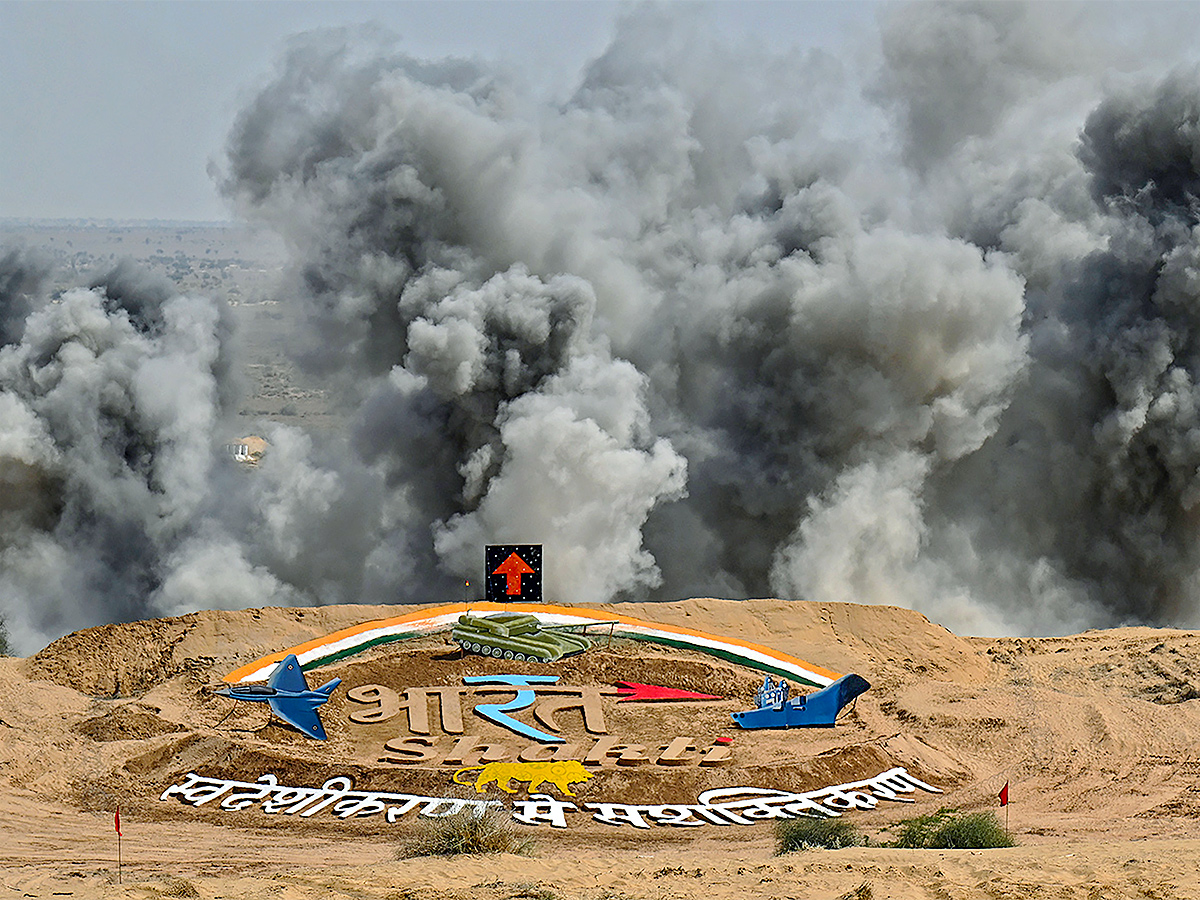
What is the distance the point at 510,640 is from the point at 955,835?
37.2ft

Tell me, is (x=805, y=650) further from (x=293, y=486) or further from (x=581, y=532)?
(x=293, y=486)

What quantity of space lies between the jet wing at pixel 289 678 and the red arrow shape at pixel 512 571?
5.79 meters

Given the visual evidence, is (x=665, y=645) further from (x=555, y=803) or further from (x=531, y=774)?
(x=555, y=803)

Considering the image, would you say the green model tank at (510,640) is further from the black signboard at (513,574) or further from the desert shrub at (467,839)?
the desert shrub at (467,839)

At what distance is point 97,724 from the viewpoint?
77.9 ft

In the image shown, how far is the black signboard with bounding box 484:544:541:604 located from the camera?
2834 centimetres

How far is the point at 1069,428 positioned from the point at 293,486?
23169mm

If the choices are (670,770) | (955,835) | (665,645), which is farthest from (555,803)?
(665,645)

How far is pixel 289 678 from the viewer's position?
76.4ft

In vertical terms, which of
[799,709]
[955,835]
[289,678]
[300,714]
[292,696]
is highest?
[289,678]

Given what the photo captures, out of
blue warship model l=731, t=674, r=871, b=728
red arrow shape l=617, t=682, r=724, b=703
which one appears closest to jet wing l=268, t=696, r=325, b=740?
red arrow shape l=617, t=682, r=724, b=703

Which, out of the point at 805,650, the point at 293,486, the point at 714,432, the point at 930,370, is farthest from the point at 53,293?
the point at 805,650

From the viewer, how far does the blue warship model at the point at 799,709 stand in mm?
23578

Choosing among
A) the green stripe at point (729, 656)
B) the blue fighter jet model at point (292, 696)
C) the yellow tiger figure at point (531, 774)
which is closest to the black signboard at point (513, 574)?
the green stripe at point (729, 656)
